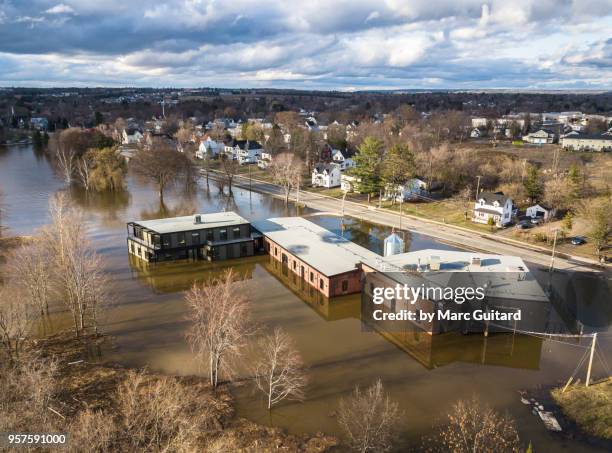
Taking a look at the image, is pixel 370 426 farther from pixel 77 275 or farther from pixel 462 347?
pixel 77 275

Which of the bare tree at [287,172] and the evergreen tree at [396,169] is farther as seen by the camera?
the bare tree at [287,172]

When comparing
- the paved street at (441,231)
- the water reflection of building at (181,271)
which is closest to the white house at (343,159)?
the paved street at (441,231)

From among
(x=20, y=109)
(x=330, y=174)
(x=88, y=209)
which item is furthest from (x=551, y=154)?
(x=20, y=109)

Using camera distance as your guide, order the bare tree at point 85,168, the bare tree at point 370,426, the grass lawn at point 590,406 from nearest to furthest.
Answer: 1. the bare tree at point 370,426
2. the grass lawn at point 590,406
3. the bare tree at point 85,168

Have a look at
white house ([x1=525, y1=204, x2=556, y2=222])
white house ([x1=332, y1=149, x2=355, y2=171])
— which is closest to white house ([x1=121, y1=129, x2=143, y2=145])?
white house ([x1=332, y1=149, x2=355, y2=171])

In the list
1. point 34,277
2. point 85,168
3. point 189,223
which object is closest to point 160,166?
point 85,168

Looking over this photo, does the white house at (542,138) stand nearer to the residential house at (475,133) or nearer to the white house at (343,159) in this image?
the residential house at (475,133)
